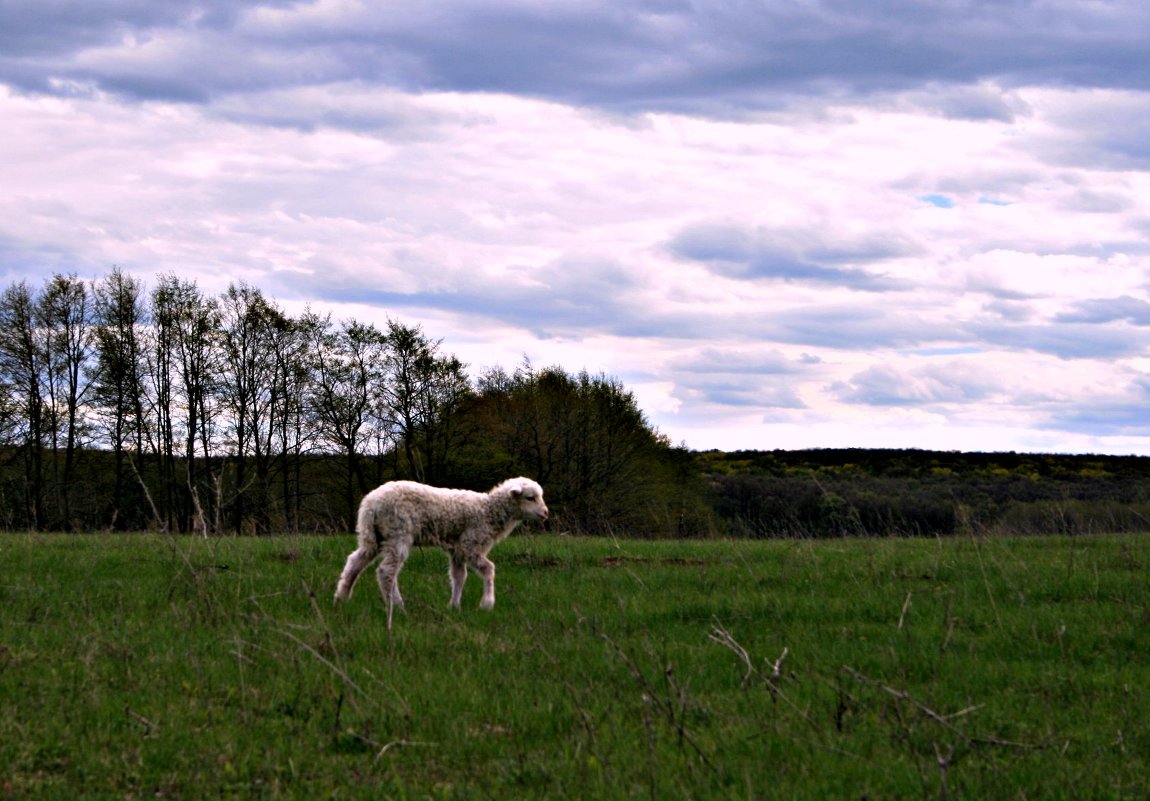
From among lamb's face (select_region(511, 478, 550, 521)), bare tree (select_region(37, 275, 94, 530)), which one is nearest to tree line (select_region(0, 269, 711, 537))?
bare tree (select_region(37, 275, 94, 530))

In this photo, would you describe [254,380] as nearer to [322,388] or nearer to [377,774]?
[322,388]

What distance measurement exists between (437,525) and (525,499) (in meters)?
1.13

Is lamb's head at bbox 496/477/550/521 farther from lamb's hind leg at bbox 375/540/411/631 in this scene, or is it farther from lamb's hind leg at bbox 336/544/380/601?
lamb's hind leg at bbox 336/544/380/601

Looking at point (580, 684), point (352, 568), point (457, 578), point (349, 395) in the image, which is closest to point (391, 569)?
point (352, 568)

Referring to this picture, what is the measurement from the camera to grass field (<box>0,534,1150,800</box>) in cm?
582

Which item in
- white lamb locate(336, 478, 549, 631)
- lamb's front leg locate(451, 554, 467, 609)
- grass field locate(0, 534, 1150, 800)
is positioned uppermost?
white lamb locate(336, 478, 549, 631)

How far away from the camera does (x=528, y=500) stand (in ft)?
39.7

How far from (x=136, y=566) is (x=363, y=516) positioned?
3.51m

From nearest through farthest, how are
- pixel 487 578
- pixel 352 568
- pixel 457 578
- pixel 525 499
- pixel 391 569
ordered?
pixel 391 569, pixel 352 568, pixel 487 578, pixel 457 578, pixel 525 499

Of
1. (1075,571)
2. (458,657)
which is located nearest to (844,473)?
(1075,571)

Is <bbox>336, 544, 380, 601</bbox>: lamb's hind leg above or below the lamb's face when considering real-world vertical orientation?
below

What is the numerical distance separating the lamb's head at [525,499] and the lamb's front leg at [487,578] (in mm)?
893

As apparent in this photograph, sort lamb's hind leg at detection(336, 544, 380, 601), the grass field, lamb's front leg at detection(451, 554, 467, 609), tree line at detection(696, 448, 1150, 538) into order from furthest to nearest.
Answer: tree line at detection(696, 448, 1150, 538) < lamb's front leg at detection(451, 554, 467, 609) < lamb's hind leg at detection(336, 544, 380, 601) < the grass field

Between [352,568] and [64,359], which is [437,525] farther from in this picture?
[64,359]
